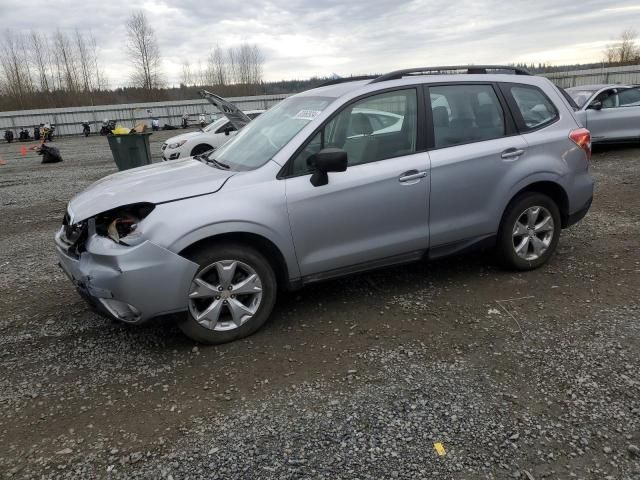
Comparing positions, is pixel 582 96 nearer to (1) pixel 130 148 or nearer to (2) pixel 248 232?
(1) pixel 130 148

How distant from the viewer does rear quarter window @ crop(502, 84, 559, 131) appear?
4.45 m

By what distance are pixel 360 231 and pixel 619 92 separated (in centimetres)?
1046

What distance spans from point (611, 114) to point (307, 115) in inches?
394

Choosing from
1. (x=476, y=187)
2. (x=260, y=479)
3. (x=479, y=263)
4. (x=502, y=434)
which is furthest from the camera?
(x=479, y=263)

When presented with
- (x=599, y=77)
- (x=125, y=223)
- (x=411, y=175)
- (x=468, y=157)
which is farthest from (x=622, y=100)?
(x=599, y=77)

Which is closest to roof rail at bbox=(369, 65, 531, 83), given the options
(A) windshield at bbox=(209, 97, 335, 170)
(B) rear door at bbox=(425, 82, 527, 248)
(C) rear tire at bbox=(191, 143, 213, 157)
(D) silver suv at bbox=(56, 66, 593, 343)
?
(D) silver suv at bbox=(56, 66, 593, 343)

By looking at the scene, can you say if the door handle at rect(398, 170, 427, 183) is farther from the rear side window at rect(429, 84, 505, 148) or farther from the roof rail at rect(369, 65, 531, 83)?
the roof rail at rect(369, 65, 531, 83)

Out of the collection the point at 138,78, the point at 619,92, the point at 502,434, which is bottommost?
the point at 502,434

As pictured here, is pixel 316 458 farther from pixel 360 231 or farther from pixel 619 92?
pixel 619 92

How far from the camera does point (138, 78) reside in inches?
2303

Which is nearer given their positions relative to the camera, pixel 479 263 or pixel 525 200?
pixel 525 200

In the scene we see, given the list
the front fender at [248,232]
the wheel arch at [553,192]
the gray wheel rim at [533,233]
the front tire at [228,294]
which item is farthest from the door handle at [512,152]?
the front tire at [228,294]

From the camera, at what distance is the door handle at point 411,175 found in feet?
12.8

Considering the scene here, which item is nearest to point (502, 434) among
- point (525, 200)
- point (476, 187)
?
point (476, 187)
